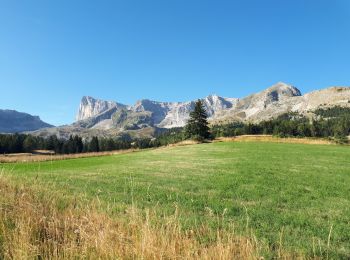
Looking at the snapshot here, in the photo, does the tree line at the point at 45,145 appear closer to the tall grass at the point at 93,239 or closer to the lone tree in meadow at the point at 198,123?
the lone tree in meadow at the point at 198,123

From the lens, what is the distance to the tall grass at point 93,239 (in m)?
5.36

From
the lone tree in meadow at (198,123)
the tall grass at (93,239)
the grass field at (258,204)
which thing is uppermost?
the lone tree in meadow at (198,123)

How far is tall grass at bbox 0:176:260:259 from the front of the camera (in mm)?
5355

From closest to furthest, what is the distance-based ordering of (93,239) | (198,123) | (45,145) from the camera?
1. (93,239)
2. (198,123)
3. (45,145)

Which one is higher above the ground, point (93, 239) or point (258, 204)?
point (93, 239)

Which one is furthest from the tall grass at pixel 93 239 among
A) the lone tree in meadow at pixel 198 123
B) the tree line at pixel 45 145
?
the tree line at pixel 45 145

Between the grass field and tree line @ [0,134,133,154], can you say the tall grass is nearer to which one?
the grass field

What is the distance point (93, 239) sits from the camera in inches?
236

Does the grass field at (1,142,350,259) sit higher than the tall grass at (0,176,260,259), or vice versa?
the tall grass at (0,176,260,259)

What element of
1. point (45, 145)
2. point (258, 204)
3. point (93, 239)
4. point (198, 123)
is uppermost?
point (198, 123)

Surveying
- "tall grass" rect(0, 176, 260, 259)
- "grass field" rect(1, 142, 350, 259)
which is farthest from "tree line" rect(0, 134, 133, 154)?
"tall grass" rect(0, 176, 260, 259)

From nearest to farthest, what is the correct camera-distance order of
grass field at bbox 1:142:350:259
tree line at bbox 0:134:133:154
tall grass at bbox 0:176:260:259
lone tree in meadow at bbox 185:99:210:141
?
tall grass at bbox 0:176:260:259 → grass field at bbox 1:142:350:259 → lone tree in meadow at bbox 185:99:210:141 → tree line at bbox 0:134:133:154

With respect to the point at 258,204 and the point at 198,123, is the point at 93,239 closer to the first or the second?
the point at 258,204

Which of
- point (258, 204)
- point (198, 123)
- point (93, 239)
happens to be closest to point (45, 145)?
point (198, 123)
